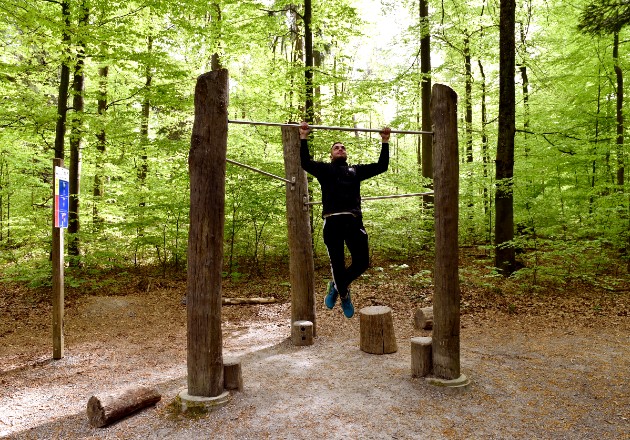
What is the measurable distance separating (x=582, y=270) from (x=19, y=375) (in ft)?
32.3

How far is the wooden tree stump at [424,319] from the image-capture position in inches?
252

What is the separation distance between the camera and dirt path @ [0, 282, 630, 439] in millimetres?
3303

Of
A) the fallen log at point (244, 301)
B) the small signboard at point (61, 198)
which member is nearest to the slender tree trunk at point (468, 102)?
the fallen log at point (244, 301)

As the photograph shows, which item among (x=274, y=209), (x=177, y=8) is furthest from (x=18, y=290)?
(x=177, y=8)

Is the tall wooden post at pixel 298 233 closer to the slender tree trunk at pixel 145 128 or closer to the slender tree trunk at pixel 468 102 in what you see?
the slender tree trunk at pixel 145 128

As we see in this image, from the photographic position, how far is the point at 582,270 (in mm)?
8734

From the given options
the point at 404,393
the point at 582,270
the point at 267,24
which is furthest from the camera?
the point at 267,24

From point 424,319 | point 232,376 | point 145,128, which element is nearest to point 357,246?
point 232,376

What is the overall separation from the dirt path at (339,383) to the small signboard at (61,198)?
5.92 feet

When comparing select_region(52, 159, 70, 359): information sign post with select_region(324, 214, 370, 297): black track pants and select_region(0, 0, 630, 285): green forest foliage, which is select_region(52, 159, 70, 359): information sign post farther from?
select_region(324, 214, 370, 297): black track pants

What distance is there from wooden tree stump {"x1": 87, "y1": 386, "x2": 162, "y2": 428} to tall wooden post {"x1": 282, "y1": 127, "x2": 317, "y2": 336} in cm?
256

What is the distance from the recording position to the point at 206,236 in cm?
370

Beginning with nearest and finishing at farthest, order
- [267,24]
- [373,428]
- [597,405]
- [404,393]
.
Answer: [373,428], [597,405], [404,393], [267,24]

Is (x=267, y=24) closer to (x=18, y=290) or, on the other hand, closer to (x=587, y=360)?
(x=18, y=290)
